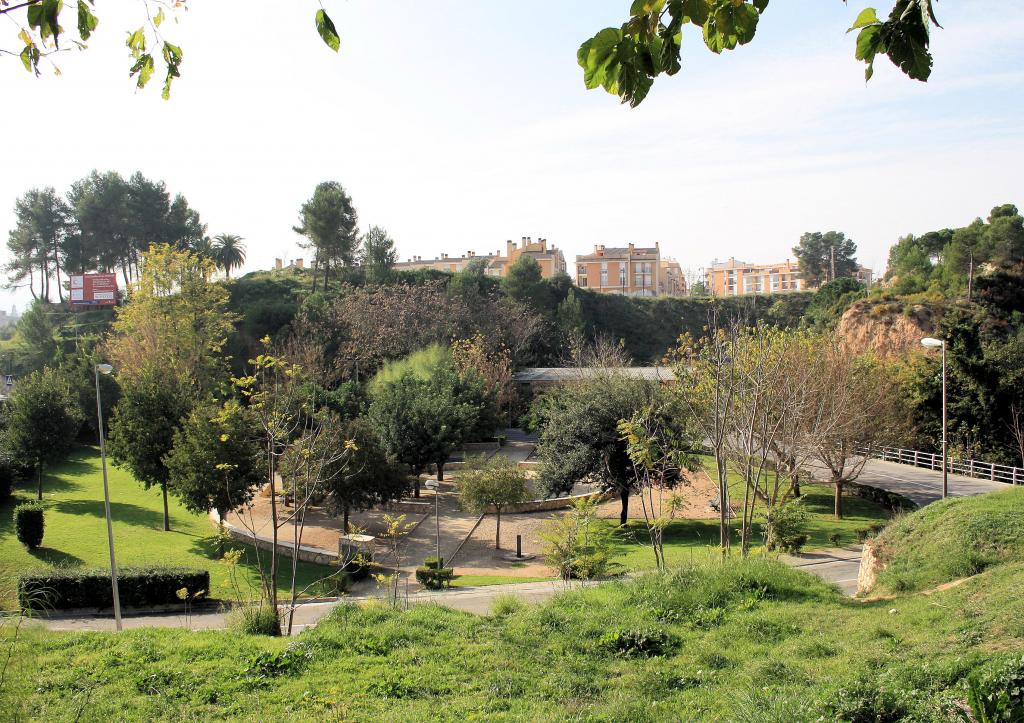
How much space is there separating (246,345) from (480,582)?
34.7 meters

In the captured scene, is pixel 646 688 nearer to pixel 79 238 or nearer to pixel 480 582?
pixel 480 582

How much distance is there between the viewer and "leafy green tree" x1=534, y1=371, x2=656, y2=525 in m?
22.3

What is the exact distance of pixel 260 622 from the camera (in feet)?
29.2

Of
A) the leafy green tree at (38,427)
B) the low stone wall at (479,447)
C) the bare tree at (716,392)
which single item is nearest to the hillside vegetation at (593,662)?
the bare tree at (716,392)

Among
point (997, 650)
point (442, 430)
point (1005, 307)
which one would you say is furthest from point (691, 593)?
point (1005, 307)

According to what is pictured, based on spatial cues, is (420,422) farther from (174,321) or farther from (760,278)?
(760,278)

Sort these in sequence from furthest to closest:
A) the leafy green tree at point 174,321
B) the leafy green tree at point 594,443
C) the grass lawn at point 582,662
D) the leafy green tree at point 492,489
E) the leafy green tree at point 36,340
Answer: the leafy green tree at point 36,340 < the leafy green tree at point 174,321 < the leafy green tree at point 594,443 < the leafy green tree at point 492,489 < the grass lawn at point 582,662

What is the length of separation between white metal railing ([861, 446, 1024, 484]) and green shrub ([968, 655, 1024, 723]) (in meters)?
22.0

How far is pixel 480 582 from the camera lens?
57.0ft

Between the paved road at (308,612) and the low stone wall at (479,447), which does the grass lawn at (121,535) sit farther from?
the low stone wall at (479,447)

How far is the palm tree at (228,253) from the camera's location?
62.4 meters

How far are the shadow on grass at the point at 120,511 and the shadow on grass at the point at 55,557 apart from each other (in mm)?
3011

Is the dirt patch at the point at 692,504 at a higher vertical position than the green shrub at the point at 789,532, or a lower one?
lower

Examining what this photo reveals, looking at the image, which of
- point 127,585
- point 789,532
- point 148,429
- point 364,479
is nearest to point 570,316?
point 364,479
